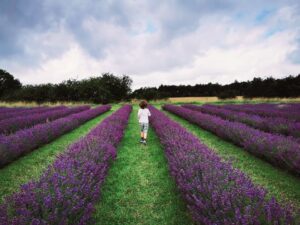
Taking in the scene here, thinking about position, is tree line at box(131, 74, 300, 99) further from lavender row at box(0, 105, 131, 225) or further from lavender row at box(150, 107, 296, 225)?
lavender row at box(0, 105, 131, 225)

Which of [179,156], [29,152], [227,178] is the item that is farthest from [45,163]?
[227,178]

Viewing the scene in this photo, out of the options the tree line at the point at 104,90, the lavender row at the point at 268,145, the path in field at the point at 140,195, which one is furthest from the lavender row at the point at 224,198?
the tree line at the point at 104,90

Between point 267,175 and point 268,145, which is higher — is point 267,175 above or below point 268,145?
below

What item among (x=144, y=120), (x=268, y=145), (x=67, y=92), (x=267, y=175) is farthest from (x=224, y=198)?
(x=67, y=92)

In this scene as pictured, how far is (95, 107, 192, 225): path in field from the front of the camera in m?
3.23

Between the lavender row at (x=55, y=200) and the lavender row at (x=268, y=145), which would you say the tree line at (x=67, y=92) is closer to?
the lavender row at (x=268, y=145)

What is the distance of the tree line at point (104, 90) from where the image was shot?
3800cm

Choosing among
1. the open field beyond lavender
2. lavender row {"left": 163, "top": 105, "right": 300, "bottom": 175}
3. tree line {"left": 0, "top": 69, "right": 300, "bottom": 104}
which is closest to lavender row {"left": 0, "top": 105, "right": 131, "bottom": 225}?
the open field beyond lavender

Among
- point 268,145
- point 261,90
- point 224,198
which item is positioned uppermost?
point 261,90

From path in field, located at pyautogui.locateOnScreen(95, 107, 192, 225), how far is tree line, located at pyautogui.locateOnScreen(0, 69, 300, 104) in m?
32.5

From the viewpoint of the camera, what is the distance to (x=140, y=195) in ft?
12.9

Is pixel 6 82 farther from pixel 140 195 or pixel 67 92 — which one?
pixel 140 195

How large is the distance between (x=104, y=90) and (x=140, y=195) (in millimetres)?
35406

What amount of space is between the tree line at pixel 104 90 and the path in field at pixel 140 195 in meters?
32.5
